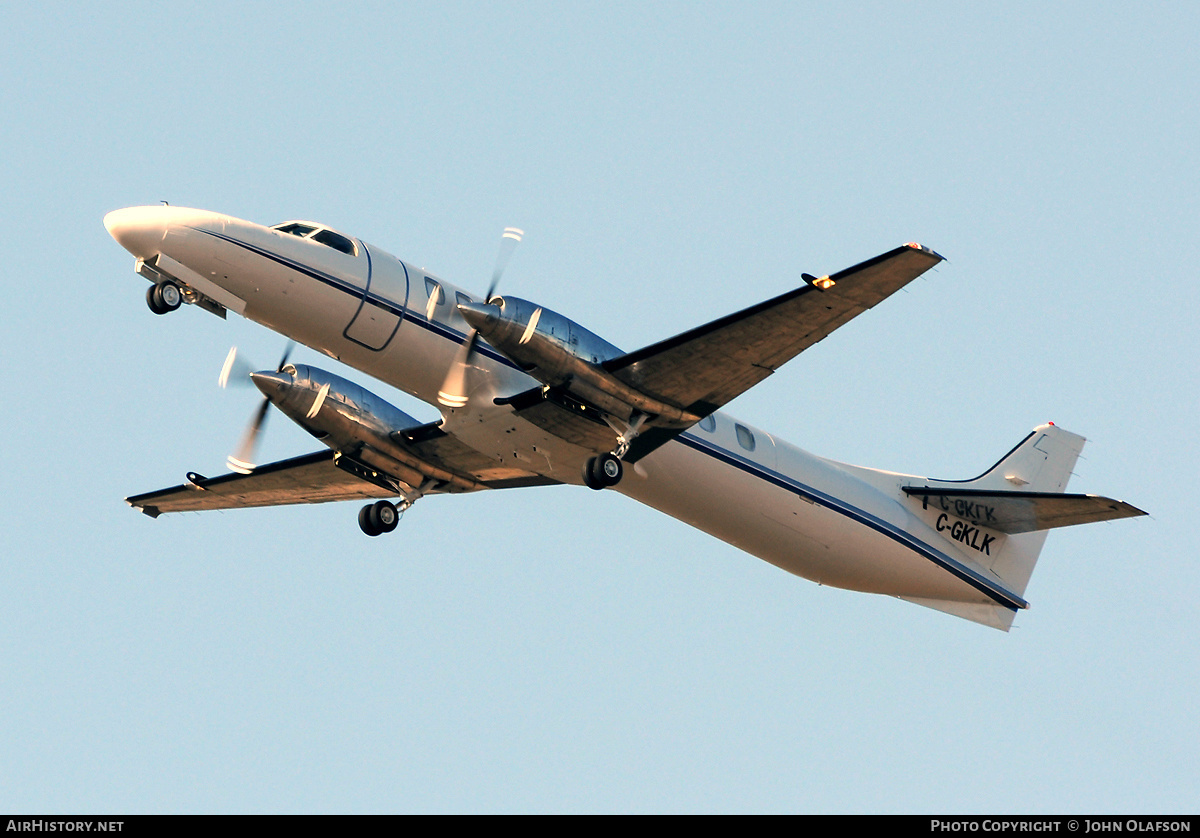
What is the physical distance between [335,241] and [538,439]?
14.1ft

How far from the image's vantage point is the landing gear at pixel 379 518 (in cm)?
2325

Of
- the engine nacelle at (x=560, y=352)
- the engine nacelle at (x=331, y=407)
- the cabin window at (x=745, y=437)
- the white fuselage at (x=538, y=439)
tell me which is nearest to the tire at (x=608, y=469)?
the engine nacelle at (x=560, y=352)

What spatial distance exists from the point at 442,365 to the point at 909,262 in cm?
733

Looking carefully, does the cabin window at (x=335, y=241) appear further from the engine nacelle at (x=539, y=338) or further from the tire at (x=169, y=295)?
the engine nacelle at (x=539, y=338)

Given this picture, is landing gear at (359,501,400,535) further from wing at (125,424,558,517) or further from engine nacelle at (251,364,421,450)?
engine nacelle at (251,364,421,450)

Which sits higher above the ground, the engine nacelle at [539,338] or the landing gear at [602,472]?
the engine nacelle at [539,338]

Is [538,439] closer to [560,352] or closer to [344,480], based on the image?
[560,352]

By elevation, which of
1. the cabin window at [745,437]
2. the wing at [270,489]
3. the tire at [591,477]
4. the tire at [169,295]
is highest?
the cabin window at [745,437]

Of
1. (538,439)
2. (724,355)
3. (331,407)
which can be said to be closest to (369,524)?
(331,407)

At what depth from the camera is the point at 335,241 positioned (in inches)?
790

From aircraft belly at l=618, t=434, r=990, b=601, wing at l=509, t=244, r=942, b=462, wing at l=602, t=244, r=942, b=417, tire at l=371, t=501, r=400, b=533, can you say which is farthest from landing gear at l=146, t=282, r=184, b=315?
aircraft belly at l=618, t=434, r=990, b=601

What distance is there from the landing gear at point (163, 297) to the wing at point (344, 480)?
15.1ft

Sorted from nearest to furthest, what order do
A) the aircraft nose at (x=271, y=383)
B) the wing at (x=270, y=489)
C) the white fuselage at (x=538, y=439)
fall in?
the white fuselage at (x=538, y=439), the aircraft nose at (x=271, y=383), the wing at (x=270, y=489)

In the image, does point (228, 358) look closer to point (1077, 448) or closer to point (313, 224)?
point (313, 224)
